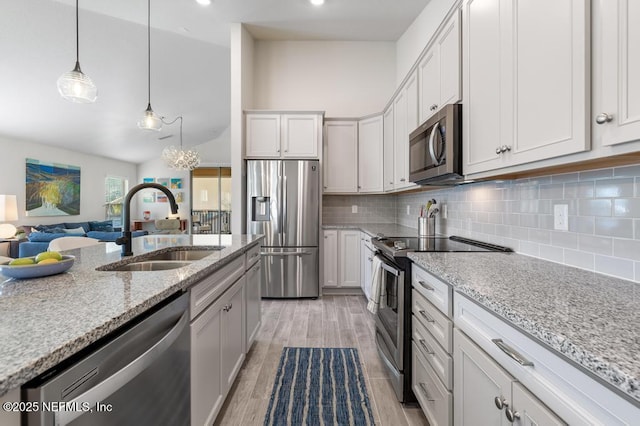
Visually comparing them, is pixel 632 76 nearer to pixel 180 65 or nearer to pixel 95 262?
pixel 95 262

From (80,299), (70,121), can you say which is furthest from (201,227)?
(80,299)

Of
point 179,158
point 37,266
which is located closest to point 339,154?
point 37,266

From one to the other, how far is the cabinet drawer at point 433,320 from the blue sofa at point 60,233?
5.14m

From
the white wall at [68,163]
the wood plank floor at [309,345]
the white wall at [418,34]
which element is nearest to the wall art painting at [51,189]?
the white wall at [68,163]

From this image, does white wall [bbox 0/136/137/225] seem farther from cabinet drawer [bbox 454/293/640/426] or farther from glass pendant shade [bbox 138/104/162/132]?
cabinet drawer [bbox 454/293/640/426]

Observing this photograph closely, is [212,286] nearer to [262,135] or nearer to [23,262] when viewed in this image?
[23,262]

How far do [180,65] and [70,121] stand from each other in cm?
271

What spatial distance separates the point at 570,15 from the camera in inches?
38.6

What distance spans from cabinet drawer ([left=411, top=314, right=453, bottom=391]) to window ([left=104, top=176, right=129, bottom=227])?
8.90 m

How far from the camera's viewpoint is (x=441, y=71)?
1.94 metres

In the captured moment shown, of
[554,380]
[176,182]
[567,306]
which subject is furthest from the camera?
[176,182]

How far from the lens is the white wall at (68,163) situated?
17.6 ft

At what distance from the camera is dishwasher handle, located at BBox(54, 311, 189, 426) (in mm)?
603

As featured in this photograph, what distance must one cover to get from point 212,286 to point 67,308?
67 centimetres
